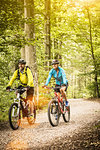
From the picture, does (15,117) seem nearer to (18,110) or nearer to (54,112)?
(18,110)

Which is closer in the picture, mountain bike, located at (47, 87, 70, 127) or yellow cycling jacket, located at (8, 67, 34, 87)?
yellow cycling jacket, located at (8, 67, 34, 87)

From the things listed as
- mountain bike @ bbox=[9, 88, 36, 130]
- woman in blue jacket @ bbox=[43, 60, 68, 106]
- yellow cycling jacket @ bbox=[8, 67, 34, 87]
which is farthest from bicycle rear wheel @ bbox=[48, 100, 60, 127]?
yellow cycling jacket @ bbox=[8, 67, 34, 87]

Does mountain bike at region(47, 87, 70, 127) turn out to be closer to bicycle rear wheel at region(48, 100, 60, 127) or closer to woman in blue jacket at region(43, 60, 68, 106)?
bicycle rear wheel at region(48, 100, 60, 127)

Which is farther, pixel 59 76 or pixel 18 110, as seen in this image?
pixel 59 76

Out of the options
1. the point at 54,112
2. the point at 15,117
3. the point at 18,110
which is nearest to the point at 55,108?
the point at 54,112

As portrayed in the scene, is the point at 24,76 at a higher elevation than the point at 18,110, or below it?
higher

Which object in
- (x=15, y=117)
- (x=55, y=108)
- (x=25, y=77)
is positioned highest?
(x=25, y=77)

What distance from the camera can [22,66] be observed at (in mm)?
5980

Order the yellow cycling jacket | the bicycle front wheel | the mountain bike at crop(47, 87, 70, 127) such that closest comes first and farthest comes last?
Answer: the bicycle front wheel
the yellow cycling jacket
the mountain bike at crop(47, 87, 70, 127)

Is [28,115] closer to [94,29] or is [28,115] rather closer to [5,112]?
[5,112]

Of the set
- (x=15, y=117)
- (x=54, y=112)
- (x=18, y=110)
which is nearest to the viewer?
(x=15, y=117)

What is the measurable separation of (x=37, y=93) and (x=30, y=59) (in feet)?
7.40

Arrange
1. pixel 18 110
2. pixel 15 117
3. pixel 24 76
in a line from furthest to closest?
pixel 24 76
pixel 18 110
pixel 15 117

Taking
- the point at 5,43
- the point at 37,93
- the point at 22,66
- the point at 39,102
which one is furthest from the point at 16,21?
the point at 39,102
